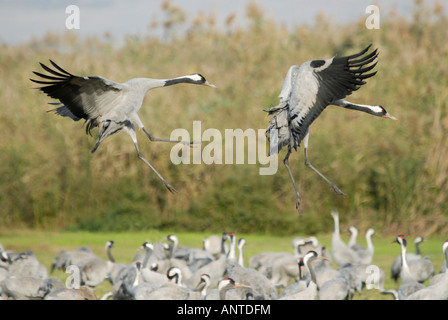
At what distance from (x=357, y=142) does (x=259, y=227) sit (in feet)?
8.64

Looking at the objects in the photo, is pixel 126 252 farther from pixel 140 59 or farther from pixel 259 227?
pixel 140 59

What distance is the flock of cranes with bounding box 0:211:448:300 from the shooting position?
835cm

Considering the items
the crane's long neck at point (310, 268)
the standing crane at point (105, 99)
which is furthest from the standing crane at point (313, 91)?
the crane's long neck at point (310, 268)

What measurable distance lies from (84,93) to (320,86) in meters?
1.88

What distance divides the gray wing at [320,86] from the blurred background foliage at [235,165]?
28.0 ft

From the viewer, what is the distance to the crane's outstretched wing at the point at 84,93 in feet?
19.0

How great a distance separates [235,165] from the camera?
15.1 metres

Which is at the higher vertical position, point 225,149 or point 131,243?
point 225,149

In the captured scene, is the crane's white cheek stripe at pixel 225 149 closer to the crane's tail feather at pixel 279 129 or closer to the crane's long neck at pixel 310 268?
the crane's long neck at pixel 310 268

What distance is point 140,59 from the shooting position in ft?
60.1

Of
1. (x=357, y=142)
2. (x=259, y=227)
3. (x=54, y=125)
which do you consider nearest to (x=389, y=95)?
(x=357, y=142)

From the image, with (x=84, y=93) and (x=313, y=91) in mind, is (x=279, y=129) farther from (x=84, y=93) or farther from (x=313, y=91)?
(x=84, y=93)

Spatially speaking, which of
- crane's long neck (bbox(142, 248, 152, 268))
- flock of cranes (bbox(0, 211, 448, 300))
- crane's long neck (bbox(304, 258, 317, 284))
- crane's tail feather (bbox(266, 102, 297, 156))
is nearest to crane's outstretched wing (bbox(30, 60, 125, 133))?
crane's tail feather (bbox(266, 102, 297, 156))

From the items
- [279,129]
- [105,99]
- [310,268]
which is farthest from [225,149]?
[105,99]
